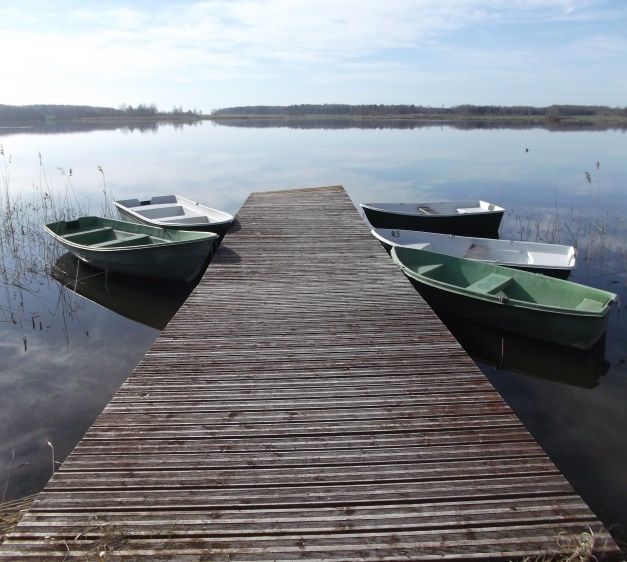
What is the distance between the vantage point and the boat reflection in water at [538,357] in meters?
5.52

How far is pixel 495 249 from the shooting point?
321 inches

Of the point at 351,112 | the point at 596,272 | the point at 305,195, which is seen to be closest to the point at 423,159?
the point at 305,195

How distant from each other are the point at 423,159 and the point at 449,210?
16.1 metres

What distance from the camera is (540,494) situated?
2.53 metres

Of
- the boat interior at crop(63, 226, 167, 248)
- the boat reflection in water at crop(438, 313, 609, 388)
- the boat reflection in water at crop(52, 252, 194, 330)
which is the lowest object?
the boat reflection in water at crop(438, 313, 609, 388)

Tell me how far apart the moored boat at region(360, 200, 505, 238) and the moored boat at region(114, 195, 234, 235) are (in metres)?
3.35

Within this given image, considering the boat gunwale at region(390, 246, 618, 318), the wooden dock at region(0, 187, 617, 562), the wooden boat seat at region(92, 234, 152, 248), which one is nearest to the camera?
the wooden dock at region(0, 187, 617, 562)

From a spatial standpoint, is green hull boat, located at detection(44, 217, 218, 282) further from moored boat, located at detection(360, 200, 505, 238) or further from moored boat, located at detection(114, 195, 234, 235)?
moored boat, located at detection(360, 200, 505, 238)

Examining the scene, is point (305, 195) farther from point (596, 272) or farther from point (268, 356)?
point (268, 356)

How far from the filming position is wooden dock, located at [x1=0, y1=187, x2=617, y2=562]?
2264 mm

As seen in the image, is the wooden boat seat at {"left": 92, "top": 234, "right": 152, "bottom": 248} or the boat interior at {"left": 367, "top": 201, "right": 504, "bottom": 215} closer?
the wooden boat seat at {"left": 92, "top": 234, "right": 152, "bottom": 248}

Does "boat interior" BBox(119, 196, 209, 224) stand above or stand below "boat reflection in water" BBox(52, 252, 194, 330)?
above

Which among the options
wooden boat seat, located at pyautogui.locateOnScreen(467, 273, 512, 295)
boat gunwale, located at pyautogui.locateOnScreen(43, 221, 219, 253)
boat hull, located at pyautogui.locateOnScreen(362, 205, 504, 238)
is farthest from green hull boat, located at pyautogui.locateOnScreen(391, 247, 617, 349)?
boat hull, located at pyautogui.locateOnScreen(362, 205, 504, 238)

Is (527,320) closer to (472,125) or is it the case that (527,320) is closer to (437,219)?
(437,219)
